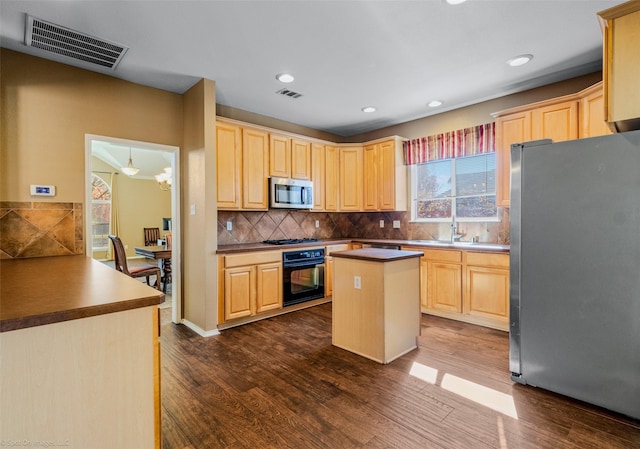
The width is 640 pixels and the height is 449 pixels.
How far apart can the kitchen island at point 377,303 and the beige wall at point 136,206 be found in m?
7.67

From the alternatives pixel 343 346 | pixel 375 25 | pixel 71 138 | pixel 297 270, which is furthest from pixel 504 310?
pixel 71 138

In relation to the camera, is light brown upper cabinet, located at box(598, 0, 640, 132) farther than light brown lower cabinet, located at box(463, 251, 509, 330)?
No

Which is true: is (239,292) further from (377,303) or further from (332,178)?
(332,178)

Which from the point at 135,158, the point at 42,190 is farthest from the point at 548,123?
the point at 135,158

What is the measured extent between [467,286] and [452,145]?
1.92m

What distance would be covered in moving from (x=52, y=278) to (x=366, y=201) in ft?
13.5

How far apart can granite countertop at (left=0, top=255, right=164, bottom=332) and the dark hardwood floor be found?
3.25ft

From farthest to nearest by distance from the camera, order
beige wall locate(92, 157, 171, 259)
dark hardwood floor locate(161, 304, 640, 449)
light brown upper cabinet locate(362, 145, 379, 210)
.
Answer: beige wall locate(92, 157, 171, 259), light brown upper cabinet locate(362, 145, 379, 210), dark hardwood floor locate(161, 304, 640, 449)

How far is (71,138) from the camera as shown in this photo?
301 cm

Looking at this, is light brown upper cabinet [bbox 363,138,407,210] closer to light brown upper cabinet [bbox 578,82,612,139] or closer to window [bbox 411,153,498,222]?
window [bbox 411,153,498,222]

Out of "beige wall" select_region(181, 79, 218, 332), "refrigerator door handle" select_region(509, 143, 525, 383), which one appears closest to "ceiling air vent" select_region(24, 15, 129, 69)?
"beige wall" select_region(181, 79, 218, 332)

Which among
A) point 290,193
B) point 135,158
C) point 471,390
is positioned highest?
point 135,158

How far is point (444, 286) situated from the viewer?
3814 mm

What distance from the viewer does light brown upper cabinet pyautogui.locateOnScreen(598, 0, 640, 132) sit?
1.77m
